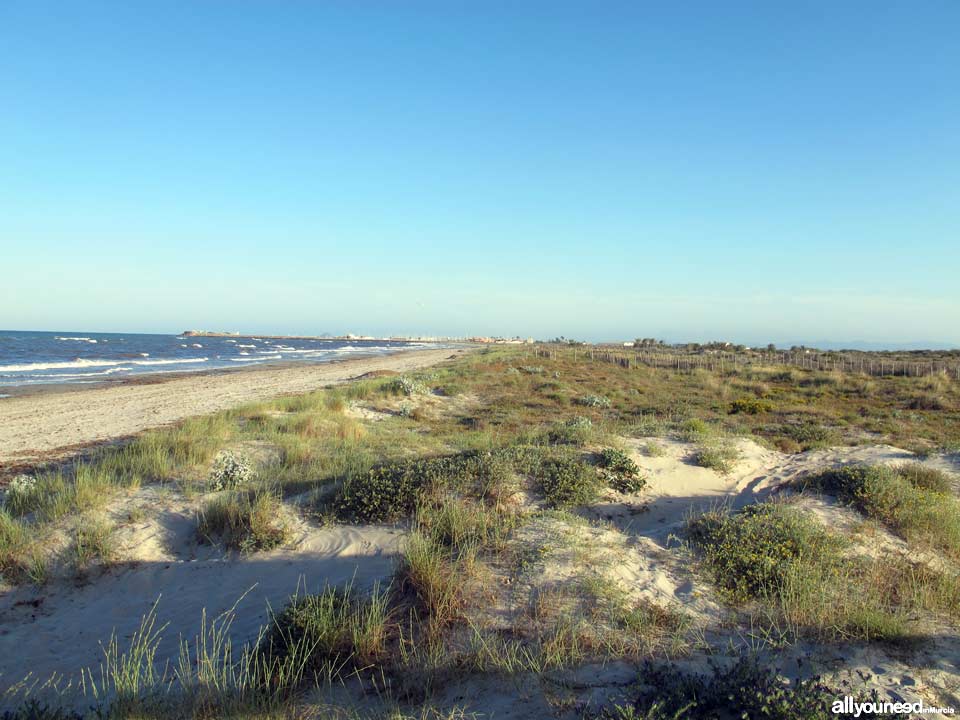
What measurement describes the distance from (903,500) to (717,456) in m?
3.39

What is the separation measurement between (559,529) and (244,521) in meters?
4.16

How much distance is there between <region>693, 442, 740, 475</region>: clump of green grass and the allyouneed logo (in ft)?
22.2

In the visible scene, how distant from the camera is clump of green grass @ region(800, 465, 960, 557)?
6.75 meters

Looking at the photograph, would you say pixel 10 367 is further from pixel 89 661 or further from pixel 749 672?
pixel 749 672

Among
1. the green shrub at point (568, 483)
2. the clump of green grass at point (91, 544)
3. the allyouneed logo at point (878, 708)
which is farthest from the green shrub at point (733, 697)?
the clump of green grass at point (91, 544)

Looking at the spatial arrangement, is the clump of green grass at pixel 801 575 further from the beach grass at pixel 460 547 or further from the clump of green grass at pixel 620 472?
the clump of green grass at pixel 620 472

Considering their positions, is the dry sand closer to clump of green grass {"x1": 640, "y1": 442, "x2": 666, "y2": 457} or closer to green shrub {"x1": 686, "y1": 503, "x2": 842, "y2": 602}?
green shrub {"x1": 686, "y1": 503, "x2": 842, "y2": 602}

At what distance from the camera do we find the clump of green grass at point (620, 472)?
883 centimetres

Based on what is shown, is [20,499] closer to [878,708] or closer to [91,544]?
[91,544]

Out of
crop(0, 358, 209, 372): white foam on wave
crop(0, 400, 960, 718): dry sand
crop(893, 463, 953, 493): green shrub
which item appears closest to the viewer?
crop(0, 400, 960, 718): dry sand

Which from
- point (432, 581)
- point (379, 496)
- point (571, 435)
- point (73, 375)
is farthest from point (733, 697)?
point (73, 375)

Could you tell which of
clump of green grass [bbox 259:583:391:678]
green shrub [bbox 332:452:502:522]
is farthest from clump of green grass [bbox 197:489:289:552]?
clump of green grass [bbox 259:583:391:678]

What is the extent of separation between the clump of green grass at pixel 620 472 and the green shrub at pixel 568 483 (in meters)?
0.38

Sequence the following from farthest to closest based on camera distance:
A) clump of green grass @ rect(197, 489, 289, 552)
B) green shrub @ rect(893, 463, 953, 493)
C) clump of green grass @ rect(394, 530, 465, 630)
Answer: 1. green shrub @ rect(893, 463, 953, 493)
2. clump of green grass @ rect(197, 489, 289, 552)
3. clump of green grass @ rect(394, 530, 465, 630)
